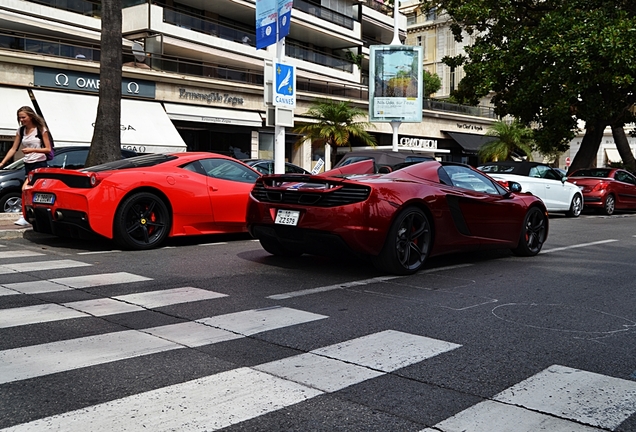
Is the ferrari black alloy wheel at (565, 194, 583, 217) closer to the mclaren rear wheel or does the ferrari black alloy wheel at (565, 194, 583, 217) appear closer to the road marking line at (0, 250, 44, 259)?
the mclaren rear wheel

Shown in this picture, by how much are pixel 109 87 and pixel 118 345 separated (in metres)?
9.69

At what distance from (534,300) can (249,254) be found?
3809 millimetres

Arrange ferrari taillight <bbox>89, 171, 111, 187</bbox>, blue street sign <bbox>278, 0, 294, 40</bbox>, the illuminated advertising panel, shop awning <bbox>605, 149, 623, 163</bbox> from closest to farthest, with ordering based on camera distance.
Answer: ferrari taillight <bbox>89, 171, 111, 187</bbox>, blue street sign <bbox>278, 0, 294, 40</bbox>, the illuminated advertising panel, shop awning <bbox>605, 149, 623, 163</bbox>

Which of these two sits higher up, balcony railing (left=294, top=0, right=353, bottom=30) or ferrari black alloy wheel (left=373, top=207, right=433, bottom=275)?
balcony railing (left=294, top=0, right=353, bottom=30)

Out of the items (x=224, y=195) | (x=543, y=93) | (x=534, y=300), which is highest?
(x=543, y=93)

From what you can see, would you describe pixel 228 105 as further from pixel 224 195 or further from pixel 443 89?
pixel 443 89

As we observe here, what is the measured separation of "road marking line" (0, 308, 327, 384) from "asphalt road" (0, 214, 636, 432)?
0.01 metres

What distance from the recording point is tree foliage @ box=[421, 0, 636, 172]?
2055cm

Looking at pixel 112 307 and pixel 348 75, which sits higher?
pixel 348 75

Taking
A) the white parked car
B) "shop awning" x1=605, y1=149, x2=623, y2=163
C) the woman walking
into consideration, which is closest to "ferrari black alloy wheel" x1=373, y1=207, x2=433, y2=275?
the woman walking

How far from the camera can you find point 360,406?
3111 millimetres

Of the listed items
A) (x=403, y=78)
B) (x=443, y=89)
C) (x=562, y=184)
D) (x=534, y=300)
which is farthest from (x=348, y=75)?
(x=534, y=300)

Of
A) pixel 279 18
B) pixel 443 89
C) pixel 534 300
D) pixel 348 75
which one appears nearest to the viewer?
pixel 534 300

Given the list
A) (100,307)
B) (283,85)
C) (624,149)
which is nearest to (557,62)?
(624,149)
